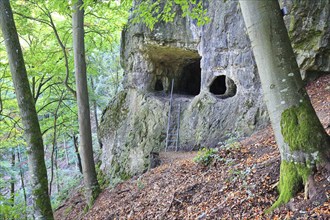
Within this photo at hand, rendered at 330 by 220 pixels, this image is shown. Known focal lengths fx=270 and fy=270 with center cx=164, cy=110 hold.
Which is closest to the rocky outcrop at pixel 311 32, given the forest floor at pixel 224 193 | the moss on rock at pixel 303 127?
the forest floor at pixel 224 193

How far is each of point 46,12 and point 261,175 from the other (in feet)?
28.8

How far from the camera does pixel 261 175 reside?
3.74m

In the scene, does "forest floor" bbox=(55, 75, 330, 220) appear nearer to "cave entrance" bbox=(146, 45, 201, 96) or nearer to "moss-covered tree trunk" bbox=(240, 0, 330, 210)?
"moss-covered tree trunk" bbox=(240, 0, 330, 210)

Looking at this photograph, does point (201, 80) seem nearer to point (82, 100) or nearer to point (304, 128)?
point (82, 100)

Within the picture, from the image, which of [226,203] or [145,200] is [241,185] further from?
[145,200]

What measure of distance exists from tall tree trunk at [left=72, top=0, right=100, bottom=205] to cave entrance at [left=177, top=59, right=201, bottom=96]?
711cm

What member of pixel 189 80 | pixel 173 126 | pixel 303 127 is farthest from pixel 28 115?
pixel 189 80

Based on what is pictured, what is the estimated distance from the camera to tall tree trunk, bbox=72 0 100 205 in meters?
8.01

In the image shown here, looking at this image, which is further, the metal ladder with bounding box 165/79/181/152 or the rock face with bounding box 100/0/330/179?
the metal ladder with bounding box 165/79/181/152

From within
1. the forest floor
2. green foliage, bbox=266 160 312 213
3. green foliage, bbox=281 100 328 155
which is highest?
green foliage, bbox=281 100 328 155

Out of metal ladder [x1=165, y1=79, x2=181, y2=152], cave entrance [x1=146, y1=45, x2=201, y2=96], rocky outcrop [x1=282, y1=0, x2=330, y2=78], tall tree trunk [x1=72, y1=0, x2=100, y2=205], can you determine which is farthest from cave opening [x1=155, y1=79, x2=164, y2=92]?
rocky outcrop [x1=282, y1=0, x2=330, y2=78]

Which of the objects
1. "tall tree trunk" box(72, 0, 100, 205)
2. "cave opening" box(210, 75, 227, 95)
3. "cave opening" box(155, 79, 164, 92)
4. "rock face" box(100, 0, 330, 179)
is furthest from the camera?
"cave opening" box(155, 79, 164, 92)

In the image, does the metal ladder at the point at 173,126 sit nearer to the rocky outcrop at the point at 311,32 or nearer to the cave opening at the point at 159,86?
the cave opening at the point at 159,86

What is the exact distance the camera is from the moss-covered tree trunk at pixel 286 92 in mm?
2766
